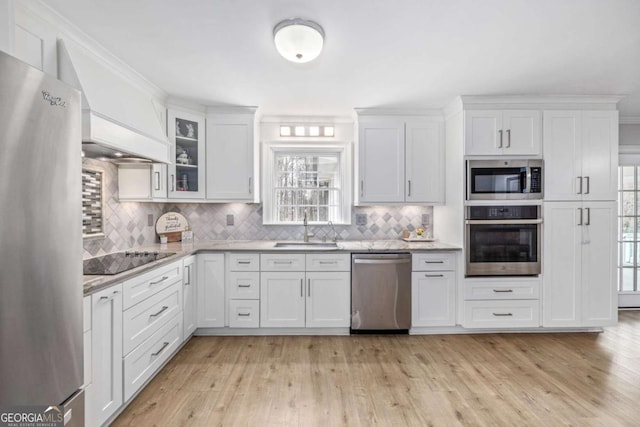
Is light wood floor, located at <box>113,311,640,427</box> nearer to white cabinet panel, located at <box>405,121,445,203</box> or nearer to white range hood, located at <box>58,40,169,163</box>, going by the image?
white cabinet panel, located at <box>405,121,445,203</box>

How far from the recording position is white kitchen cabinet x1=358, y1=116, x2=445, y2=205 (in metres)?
3.41

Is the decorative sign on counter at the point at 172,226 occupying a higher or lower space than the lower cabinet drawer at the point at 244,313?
higher

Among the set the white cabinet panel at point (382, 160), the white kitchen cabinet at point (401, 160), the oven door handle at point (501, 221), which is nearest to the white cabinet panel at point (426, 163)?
the white kitchen cabinet at point (401, 160)

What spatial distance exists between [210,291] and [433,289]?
2316 millimetres

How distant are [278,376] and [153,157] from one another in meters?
2.05

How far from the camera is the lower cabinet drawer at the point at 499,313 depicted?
3.06 m

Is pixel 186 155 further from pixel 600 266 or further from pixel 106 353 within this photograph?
pixel 600 266

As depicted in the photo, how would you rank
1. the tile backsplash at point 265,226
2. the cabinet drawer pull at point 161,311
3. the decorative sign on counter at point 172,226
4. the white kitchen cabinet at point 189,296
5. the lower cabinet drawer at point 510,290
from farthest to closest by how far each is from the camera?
the tile backsplash at point 265,226, the decorative sign on counter at point 172,226, the lower cabinet drawer at point 510,290, the white kitchen cabinet at point 189,296, the cabinet drawer pull at point 161,311

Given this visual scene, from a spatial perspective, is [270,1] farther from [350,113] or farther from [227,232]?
[227,232]

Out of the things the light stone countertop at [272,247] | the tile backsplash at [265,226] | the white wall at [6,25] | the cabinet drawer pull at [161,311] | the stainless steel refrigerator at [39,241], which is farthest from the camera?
the tile backsplash at [265,226]

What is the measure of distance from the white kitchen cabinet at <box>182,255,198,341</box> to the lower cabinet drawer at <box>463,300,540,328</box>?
2.75 meters

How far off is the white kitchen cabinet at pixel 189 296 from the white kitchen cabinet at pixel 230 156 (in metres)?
0.82

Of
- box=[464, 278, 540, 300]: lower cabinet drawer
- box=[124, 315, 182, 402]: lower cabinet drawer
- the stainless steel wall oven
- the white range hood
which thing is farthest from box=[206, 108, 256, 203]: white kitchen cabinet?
box=[464, 278, 540, 300]: lower cabinet drawer

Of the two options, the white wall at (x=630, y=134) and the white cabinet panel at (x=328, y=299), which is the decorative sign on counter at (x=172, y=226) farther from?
the white wall at (x=630, y=134)
